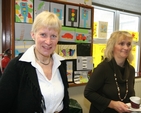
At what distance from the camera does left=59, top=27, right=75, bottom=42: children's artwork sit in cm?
218

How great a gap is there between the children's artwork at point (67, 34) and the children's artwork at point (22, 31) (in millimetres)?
457

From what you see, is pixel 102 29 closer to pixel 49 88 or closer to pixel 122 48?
pixel 122 48

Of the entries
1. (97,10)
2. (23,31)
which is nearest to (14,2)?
(23,31)

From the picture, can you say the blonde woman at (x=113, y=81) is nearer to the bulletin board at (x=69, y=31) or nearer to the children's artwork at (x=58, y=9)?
the bulletin board at (x=69, y=31)

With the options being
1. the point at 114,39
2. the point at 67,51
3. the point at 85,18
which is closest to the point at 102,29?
the point at 85,18

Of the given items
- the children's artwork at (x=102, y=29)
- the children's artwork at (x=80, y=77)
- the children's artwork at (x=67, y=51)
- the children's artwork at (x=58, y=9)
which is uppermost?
the children's artwork at (x=58, y=9)

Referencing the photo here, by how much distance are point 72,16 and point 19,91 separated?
1.48 meters

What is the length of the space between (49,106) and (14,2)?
1232mm

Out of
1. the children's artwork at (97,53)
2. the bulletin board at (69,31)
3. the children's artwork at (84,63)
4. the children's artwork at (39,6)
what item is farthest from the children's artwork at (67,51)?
the children's artwork at (97,53)

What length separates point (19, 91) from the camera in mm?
1013

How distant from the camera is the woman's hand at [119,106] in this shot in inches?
55.3

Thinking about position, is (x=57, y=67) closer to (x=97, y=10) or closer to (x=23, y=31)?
(x=23, y=31)

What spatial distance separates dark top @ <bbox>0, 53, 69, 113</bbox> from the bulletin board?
2.88 ft

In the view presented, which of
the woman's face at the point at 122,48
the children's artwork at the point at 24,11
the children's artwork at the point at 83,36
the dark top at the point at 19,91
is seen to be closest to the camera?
the dark top at the point at 19,91
